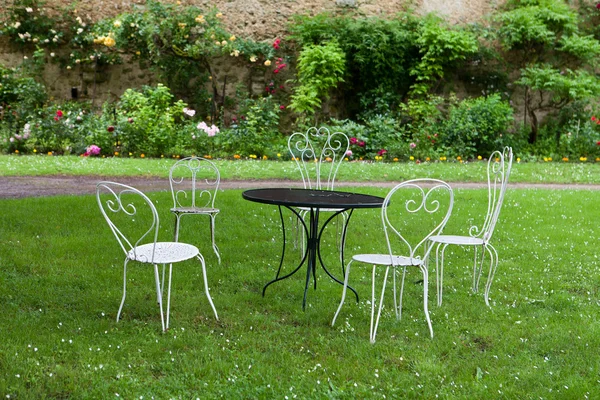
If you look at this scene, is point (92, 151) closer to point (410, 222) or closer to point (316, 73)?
point (316, 73)

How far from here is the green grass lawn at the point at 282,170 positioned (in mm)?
8391

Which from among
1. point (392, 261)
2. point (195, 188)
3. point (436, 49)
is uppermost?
point (436, 49)

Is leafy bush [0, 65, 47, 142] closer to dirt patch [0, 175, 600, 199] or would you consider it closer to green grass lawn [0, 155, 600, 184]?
green grass lawn [0, 155, 600, 184]

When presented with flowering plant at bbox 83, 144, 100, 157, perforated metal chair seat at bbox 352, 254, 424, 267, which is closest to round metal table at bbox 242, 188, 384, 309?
perforated metal chair seat at bbox 352, 254, 424, 267

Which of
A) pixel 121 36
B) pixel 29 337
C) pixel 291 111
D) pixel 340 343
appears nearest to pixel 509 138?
pixel 291 111

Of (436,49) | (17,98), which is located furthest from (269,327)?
(17,98)

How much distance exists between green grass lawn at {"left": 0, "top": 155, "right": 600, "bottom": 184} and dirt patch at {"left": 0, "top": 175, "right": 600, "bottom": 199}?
0.20 metres

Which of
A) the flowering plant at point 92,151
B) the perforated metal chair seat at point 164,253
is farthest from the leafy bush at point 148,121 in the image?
the perforated metal chair seat at point 164,253

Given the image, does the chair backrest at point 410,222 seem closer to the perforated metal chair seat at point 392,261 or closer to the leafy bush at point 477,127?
the perforated metal chair seat at point 392,261

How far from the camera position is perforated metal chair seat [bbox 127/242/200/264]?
11.0ft

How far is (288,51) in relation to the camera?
41.3 feet

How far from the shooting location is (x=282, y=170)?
29.2 feet

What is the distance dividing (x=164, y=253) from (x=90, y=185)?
4.42 metres

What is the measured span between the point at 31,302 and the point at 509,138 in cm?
978
